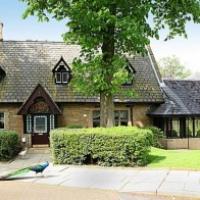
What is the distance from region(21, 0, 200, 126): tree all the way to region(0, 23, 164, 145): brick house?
7.68 m

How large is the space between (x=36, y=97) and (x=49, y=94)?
57.7 inches

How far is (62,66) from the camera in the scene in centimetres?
3447

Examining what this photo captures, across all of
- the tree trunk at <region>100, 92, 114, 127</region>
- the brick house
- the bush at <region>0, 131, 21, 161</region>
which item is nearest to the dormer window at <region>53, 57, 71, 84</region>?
the brick house

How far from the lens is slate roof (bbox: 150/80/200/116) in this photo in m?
33.9

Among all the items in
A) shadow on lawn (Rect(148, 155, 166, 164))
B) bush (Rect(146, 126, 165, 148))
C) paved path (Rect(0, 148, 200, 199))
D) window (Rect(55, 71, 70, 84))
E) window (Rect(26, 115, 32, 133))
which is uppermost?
window (Rect(55, 71, 70, 84))

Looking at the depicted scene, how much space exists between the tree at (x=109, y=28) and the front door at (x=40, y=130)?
9241mm

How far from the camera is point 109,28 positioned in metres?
23.0

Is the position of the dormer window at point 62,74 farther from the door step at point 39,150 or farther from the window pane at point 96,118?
the door step at point 39,150

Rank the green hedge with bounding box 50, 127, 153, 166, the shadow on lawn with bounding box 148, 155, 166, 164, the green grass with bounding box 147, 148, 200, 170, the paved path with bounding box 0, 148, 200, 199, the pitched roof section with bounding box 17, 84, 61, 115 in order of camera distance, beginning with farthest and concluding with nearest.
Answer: the pitched roof section with bounding box 17, 84, 61, 115
the shadow on lawn with bounding box 148, 155, 166, 164
the green hedge with bounding box 50, 127, 153, 166
the green grass with bounding box 147, 148, 200, 170
the paved path with bounding box 0, 148, 200, 199

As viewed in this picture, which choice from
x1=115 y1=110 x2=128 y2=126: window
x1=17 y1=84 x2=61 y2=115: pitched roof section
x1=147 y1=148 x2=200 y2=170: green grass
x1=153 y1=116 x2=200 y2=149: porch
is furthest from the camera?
x1=115 y1=110 x2=128 y2=126: window

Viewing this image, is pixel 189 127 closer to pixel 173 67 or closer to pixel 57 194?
pixel 57 194

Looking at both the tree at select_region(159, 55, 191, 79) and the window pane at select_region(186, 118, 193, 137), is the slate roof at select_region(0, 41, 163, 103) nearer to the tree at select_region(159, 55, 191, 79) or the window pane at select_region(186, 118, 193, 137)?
the window pane at select_region(186, 118, 193, 137)

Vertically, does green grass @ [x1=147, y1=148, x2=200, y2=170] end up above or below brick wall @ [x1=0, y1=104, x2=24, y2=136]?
below

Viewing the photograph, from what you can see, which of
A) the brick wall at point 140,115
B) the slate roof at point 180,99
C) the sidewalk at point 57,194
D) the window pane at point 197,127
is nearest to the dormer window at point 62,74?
the brick wall at point 140,115
